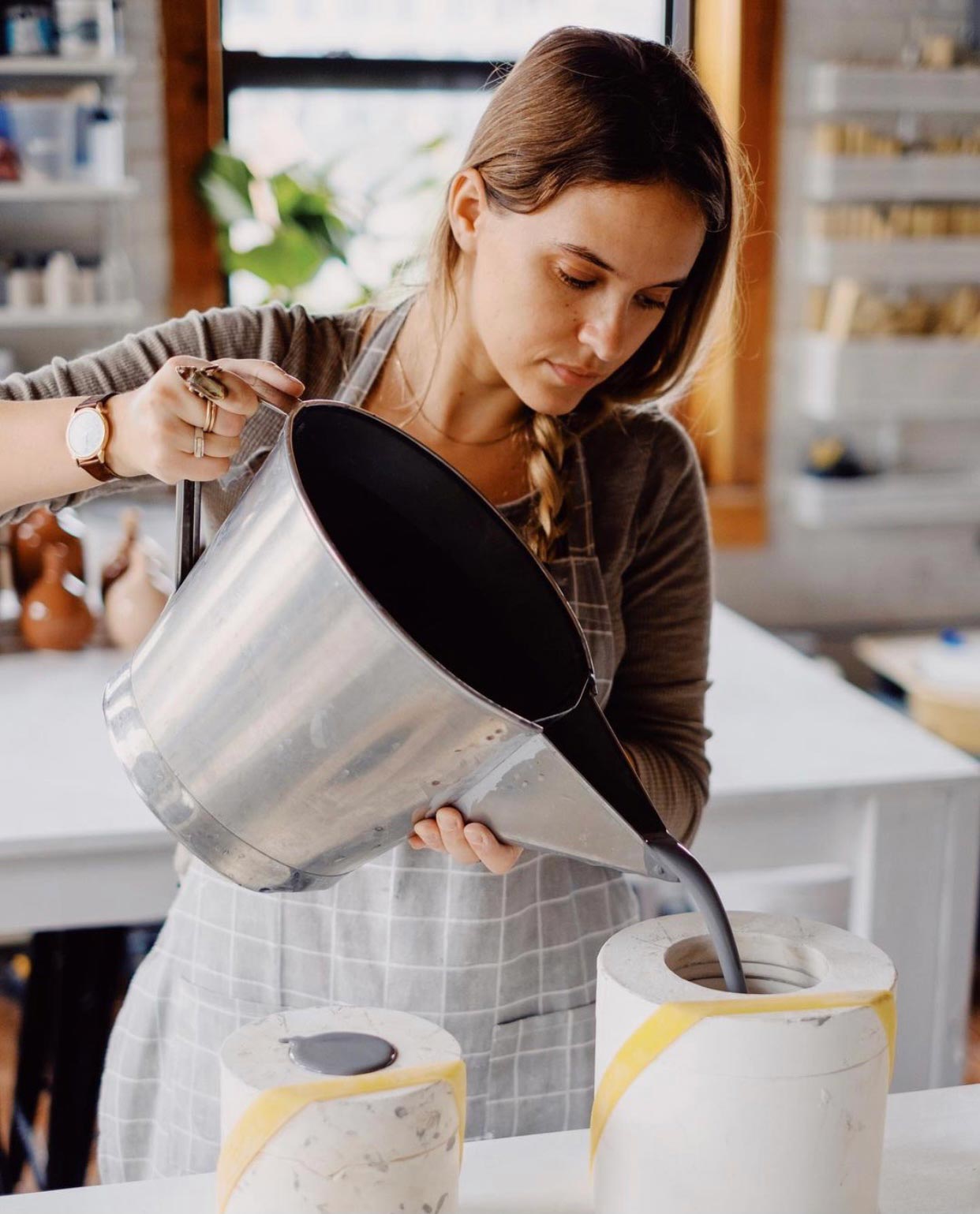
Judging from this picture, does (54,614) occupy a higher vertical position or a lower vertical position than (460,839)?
lower

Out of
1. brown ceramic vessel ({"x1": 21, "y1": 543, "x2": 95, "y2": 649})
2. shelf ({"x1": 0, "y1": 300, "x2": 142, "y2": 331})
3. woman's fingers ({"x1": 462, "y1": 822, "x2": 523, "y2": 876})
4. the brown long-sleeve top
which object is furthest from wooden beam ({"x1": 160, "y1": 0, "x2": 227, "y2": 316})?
woman's fingers ({"x1": 462, "y1": 822, "x2": 523, "y2": 876})

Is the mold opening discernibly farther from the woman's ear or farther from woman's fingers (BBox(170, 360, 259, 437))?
the woman's ear

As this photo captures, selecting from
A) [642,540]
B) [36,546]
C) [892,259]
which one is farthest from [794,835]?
[892,259]

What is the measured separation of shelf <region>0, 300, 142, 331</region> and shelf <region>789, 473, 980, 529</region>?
1.62 metres

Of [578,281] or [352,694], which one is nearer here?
[352,694]

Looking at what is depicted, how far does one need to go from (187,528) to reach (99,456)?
98mm

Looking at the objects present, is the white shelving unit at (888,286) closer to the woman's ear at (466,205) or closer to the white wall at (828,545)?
the white wall at (828,545)

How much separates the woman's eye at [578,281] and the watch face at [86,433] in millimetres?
320

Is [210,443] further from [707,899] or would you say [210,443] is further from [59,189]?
[59,189]

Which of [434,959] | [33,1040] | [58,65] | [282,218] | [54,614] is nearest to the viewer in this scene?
[434,959]

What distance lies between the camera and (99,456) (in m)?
0.87

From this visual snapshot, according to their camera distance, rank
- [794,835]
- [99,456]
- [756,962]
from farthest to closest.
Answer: [794,835] → [99,456] → [756,962]

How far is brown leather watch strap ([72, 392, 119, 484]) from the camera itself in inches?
33.9

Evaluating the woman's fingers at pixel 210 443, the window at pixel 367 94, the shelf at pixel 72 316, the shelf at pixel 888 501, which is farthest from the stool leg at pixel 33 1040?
the shelf at pixel 888 501
